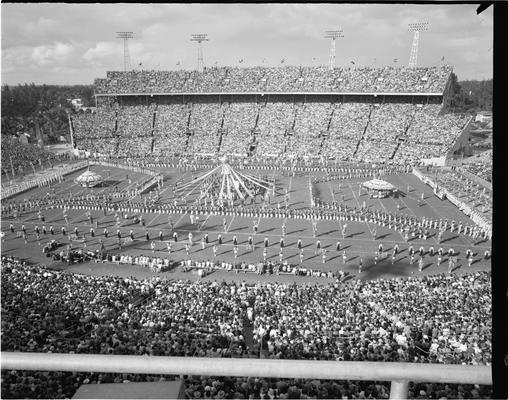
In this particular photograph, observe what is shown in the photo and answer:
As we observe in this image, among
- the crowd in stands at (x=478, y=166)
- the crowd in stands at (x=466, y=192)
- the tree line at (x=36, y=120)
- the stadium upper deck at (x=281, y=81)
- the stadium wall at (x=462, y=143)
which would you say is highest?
the stadium upper deck at (x=281, y=81)

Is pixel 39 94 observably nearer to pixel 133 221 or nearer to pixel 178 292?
pixel 133 221

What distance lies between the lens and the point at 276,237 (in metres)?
26.0

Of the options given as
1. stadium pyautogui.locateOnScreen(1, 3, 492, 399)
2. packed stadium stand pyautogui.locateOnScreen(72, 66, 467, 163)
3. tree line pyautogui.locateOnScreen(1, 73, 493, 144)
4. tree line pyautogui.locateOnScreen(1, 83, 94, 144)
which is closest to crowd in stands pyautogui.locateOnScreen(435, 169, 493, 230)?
stadium pyautogui.locateOnScreen(1, 3, 492, 399)

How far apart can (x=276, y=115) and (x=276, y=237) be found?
37391 mm

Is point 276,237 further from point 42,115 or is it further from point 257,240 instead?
point 42,115

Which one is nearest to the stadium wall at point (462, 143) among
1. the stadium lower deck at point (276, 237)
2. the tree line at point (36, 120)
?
the stadium lower deck at point (276, 237)

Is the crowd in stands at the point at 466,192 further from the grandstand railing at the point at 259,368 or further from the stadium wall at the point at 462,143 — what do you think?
the grandstand railing at the point at 259,368

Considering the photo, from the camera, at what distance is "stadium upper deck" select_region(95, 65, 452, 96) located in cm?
5784

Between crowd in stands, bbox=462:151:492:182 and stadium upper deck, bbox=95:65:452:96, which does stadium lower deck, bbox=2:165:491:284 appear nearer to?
crowd in stands, bbox=462:151:492:182

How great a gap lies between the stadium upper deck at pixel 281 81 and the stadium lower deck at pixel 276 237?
25.1 meters

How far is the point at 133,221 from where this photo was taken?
2938cm

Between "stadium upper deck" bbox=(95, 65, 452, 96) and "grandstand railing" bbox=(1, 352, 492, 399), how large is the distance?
59038mm

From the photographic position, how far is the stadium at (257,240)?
357 inches

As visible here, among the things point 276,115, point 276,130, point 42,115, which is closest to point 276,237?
point 276,130
